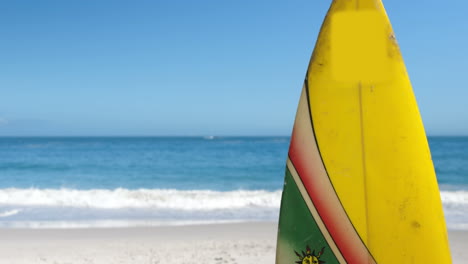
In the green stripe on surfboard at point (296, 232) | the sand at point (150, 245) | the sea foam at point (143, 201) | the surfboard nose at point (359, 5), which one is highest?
the sea foam at point (143, 201)

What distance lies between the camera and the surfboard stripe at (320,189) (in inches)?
94.0

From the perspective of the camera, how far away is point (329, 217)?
7.95 feet

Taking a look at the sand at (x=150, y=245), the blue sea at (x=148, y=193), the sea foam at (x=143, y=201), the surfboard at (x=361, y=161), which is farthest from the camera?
the sea foam at (x=143, y=201)

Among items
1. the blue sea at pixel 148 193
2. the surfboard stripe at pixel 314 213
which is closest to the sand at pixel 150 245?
the blue sea at pixel 148 193

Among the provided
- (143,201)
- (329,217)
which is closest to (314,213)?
(329,217)

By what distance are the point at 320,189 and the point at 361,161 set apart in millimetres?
282

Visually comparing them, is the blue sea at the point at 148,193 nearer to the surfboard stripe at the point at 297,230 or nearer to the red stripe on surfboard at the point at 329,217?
the surfboard stripe at the point at 297,230

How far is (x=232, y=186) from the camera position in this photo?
14.9m

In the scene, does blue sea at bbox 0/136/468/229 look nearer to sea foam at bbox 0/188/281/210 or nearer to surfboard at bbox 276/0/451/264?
sea foam at bbox 0/188/281/210

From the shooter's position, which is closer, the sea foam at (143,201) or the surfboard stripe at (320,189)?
the surfboard stripe at (320,189)

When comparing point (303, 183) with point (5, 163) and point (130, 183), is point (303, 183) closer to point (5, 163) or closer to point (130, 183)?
point (130, 183)

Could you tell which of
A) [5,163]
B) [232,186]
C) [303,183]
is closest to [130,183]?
[232,186]

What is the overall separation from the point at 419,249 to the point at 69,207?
8893 millimetres

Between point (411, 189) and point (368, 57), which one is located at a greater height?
point (368, 57)
